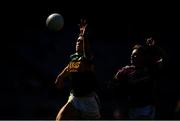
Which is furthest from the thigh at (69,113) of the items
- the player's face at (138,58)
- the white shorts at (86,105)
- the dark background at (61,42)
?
the dark background at (61,42)

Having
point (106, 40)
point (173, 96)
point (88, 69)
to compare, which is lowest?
point (173, 96)

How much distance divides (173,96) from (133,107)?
877 cm

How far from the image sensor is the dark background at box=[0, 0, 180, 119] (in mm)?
20531

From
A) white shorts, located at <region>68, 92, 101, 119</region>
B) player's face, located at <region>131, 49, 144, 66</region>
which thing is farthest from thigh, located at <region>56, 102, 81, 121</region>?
player's face, located at <region>131, 49, 144, 66</region>

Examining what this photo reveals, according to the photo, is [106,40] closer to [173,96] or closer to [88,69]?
[173,96]

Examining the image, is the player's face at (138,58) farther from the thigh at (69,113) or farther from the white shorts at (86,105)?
the thigh at (69,113)

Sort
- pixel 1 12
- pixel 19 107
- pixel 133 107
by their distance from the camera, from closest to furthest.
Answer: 1. pixel 133 107
2. pixel 19 107
3. pixel 1 12

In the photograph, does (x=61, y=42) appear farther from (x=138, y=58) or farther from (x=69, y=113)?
(x=138, y=58)

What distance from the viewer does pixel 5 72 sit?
20953mm

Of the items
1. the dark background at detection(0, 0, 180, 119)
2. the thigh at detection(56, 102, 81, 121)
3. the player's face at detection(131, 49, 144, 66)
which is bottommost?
the dark background at detection(0, 0, 180, 119)

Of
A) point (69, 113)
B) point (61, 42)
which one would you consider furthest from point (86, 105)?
point (61, 42)

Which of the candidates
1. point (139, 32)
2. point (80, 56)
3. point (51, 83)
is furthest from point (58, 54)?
point (80, 56)

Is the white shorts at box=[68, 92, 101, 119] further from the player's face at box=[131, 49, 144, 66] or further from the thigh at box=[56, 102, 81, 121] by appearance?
the player's face at box=[131, 49, 144, 66]

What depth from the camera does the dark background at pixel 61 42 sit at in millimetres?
20531
